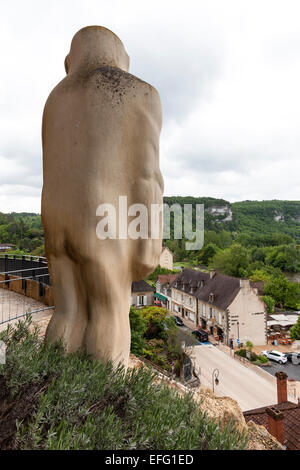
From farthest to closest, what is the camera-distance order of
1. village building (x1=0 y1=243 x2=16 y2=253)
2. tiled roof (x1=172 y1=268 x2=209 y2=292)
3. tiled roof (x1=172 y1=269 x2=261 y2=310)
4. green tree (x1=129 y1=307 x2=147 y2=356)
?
village building (x1=0 y1=243 x2=16 y2=253) < tiled roof (x1=172 y1=268 x2=209 y2=292) < tiled roof (x1=172 y1=269 x2=261 y2=310) < green tree (x1=129 y1=307 x2=147 y2=356)

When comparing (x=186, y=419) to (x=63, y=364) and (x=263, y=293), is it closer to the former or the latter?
(x=63, y=364)

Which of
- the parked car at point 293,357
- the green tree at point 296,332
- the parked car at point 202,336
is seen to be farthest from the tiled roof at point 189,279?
the parked car at point 293,357

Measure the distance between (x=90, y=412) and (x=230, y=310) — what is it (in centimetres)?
2617

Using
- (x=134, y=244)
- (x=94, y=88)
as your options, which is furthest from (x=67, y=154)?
(x=134, y=244)

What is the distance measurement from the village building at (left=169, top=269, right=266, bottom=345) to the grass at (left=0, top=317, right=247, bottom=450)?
83.3 ft

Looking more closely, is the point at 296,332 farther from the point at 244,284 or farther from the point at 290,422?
the point at 290,422

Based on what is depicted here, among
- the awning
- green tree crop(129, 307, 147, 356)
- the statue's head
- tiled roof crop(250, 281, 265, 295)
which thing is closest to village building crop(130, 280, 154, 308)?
the awning

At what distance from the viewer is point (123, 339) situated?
410 centimetres

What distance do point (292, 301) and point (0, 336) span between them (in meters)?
46.6

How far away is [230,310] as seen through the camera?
2688 centimetres

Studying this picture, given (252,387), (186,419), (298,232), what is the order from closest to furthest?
(186,419), (252,387), (298,232)

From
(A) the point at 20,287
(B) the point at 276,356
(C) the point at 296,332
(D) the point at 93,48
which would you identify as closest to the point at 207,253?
(C) the point at 296,332

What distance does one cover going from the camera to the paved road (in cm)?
1717

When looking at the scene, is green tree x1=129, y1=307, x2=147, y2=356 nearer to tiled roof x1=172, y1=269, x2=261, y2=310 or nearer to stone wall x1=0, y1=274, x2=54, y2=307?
stone wall x1=0, y1=274, x2=54, y2=307
